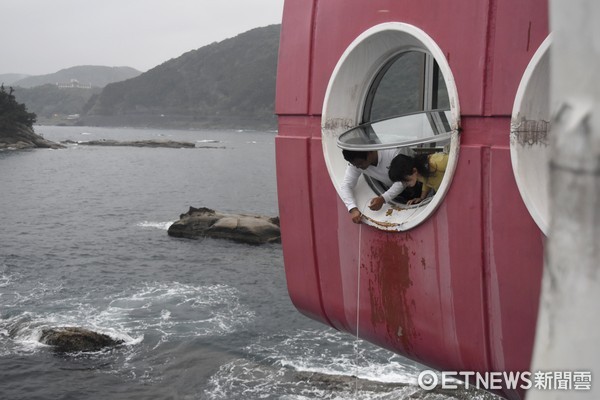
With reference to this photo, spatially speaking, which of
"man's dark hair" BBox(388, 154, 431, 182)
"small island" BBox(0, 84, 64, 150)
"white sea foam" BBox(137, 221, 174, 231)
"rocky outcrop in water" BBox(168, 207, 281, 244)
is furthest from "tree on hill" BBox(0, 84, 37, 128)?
"man's dark hair" BBox(388, 154, 431, 182)

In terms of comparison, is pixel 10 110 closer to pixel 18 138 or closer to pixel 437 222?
pixel 18 138

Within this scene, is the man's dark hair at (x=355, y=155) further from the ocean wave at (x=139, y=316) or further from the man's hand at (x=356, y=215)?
the ocean wave at (x=139, y=316)

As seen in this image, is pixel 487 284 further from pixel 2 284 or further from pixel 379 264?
pixel 2 284

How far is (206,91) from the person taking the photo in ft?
559

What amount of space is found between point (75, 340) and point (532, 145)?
15.1m

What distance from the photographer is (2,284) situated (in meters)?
21.8

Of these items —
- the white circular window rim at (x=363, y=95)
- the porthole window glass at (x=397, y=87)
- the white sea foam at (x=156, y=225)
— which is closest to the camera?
the white circular window rim at (x=363, y=95)

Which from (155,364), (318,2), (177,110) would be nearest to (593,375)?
(318,2)

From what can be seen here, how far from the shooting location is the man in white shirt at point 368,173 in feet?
12.8

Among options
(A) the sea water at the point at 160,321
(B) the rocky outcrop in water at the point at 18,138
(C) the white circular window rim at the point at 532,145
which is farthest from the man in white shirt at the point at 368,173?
(B) the rocky outcrop in water at the point at 18,138

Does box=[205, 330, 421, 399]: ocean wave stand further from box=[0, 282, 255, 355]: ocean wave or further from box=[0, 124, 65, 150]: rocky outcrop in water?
box=[0, 124, 65, 150]: rocky outcrop in water

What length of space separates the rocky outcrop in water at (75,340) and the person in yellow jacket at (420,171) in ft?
45.4

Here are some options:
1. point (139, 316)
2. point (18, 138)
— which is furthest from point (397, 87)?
point (18, 138)

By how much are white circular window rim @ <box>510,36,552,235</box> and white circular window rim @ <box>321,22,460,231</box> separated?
52 cm
